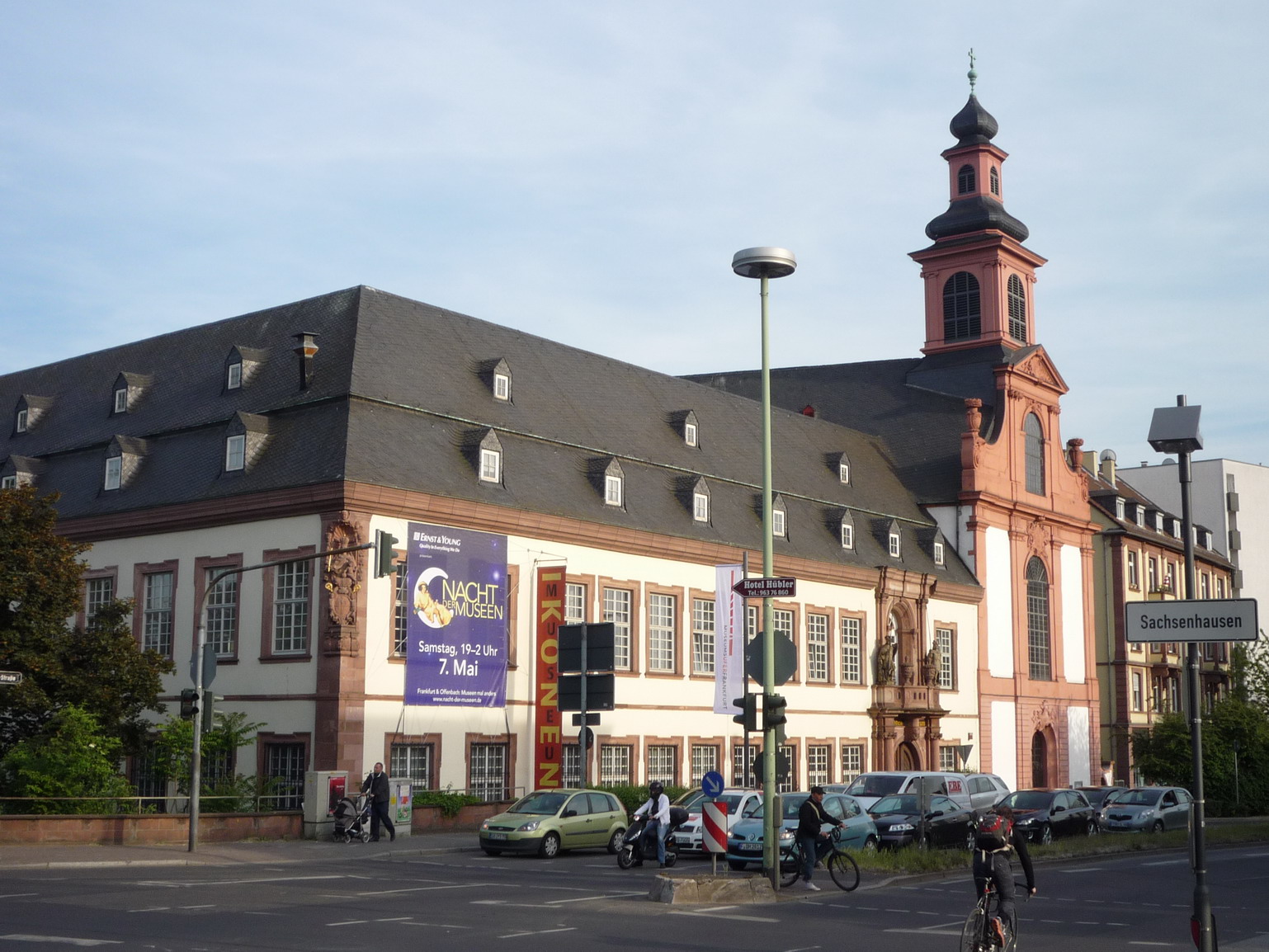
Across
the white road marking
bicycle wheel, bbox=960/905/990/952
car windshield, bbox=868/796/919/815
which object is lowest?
the white road marking

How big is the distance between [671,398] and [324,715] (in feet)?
72.7

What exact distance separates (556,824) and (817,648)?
22681mm

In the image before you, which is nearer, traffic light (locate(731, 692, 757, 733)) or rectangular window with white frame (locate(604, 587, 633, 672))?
traffic light (locate(731, 692, 757, 733))

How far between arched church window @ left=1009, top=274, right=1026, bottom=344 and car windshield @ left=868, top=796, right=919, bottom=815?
40907mm

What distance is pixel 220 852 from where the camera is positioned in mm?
30297

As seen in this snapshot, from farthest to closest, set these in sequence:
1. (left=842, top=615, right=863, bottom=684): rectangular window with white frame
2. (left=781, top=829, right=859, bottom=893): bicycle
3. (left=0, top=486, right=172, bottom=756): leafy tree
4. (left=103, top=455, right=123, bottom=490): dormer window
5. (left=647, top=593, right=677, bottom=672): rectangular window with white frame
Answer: (left=842, top=615, right=863, bottom=684): rectangular window with white frame
(left=647, top=593, right=677, bottom=672): rectangular window with white frame
(left=103, top=455, right=123, bottom=490): dormer window
(left=0, top=486, right=172, bottom=756): leafy tree
(left=781, top=829, right=859, bottom=893): bicycle

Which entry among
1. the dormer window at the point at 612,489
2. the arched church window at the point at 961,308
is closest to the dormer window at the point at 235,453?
Result: the dormer window at the point at 612,489

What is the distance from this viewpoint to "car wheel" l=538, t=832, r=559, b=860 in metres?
31.7

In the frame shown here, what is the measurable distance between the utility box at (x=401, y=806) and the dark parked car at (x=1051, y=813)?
13707mm

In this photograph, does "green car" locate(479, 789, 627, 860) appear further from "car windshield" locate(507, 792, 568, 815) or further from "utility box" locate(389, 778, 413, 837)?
"utility box" locate(389, 778, 413, 837)

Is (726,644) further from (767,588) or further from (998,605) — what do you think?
(767,588)

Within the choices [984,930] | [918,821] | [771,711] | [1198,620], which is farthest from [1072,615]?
[1198,620]

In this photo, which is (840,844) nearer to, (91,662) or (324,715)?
(324,715)

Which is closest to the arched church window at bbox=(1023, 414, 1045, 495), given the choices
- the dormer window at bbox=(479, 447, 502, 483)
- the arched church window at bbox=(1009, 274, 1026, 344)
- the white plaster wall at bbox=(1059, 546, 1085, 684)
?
the white plaster wall at bbox=(1059, 546, 1085, 684)
